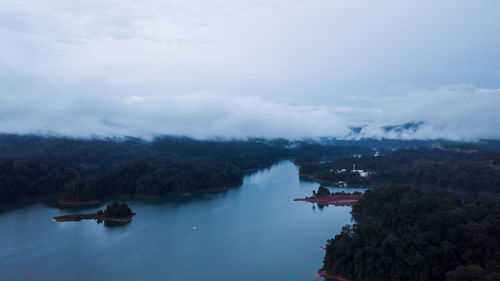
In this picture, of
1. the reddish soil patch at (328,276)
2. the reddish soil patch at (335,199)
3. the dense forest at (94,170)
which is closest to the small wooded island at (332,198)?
the reddish soil patch at (335,199)

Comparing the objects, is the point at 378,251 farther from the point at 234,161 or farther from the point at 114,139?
the point at 114,139

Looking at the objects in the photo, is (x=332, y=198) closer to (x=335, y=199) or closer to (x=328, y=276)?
(x=335, y=199)

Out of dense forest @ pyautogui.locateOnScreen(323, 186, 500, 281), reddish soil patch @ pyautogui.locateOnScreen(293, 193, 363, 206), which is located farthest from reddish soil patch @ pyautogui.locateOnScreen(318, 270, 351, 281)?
reddish soil patch @ pyautogui.locateOnScreen(293, 193, 363, 206)

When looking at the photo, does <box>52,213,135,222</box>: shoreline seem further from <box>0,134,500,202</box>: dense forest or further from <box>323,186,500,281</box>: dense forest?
<box>323,186,500,281</box>: dense forest

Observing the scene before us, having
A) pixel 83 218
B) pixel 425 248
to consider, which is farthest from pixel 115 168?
pixel 425 248

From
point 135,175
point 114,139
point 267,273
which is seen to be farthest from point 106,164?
point 267,273

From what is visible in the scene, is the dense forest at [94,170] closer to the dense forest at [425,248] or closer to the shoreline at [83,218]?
the shoreline at [83,218]
